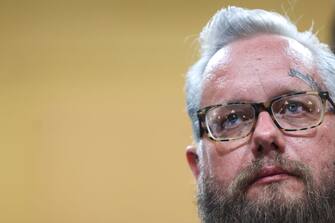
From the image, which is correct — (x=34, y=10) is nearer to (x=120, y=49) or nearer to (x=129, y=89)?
(x=120, y=49)

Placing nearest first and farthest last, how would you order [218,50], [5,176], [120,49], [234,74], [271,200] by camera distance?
[271,200]
[234,74]
[218,50]
[5,176]
[120,49]

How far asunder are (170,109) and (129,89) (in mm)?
178

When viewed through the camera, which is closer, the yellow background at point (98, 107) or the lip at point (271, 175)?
the lip at point (271, 175)

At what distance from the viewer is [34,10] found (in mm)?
1812

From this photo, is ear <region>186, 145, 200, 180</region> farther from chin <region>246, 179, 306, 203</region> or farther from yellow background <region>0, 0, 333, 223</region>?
yellow background <region>0, 0, 333, 223</region>

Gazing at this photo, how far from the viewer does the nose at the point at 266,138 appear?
0.88m

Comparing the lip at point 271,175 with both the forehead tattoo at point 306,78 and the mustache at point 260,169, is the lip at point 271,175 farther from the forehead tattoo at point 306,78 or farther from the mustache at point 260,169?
the forehead tattoo at point 306,78

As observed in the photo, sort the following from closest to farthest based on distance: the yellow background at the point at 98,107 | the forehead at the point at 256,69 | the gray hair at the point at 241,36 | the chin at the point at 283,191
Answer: the chin at the point at 283,191 → the forehead at the point at 256,69 → the gray hair at the point at 241,36 → the yellow background at the point at 98,107

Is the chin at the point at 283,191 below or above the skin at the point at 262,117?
below

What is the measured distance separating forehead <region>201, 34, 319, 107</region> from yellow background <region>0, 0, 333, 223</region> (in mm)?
599

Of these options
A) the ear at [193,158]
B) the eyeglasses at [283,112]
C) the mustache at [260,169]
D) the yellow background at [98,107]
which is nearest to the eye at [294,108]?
the eyeglasses at [283,112]

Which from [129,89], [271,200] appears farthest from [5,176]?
[271,200]

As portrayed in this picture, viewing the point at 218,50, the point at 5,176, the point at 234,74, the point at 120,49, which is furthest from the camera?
the point at 120,49

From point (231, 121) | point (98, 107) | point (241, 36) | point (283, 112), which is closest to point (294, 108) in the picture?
point (283, 112)
